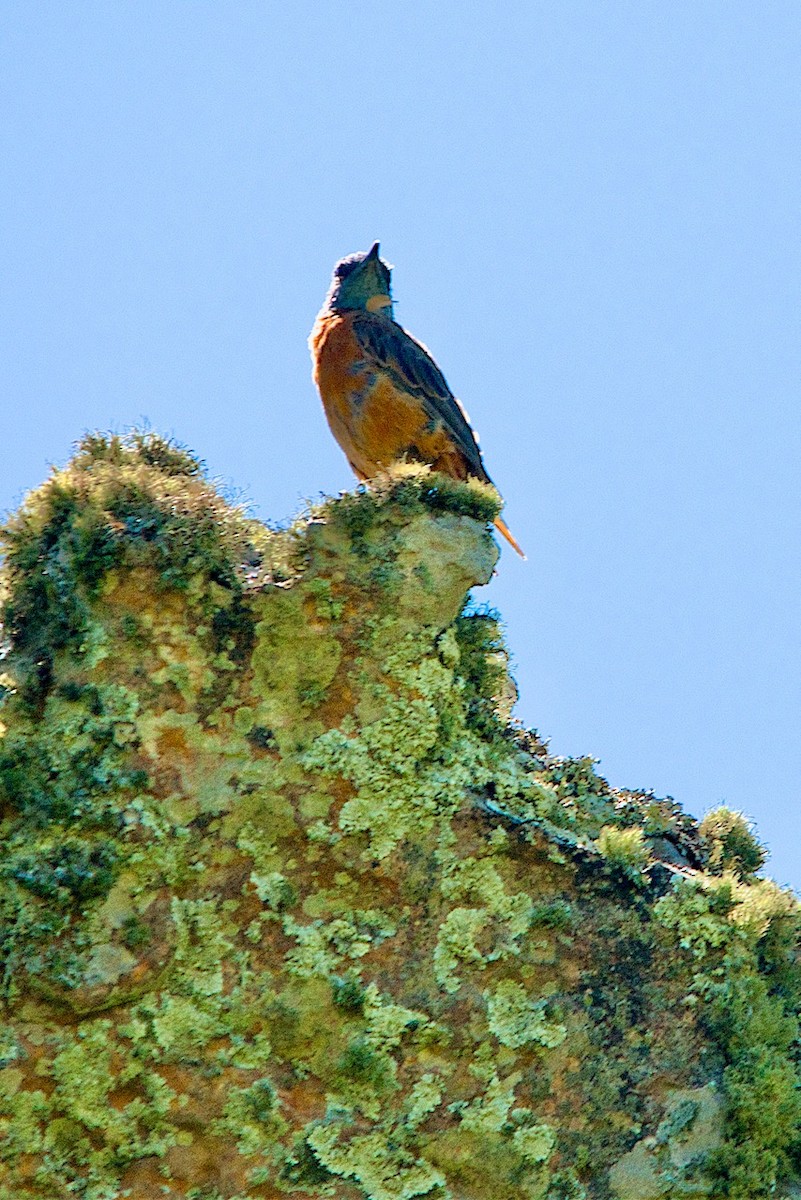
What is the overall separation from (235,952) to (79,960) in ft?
1.84

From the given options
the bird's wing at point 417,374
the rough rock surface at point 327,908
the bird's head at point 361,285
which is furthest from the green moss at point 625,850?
the bird's head at point 361,285

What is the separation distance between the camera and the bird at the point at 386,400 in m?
8.63

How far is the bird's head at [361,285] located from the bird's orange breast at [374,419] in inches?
26.4

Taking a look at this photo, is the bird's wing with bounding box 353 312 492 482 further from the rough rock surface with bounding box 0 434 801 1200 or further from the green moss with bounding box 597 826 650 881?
the green moss with bounding box 597 826 650 881

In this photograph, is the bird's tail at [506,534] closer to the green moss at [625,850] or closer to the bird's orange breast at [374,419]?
the bird's orange breast at [374,419]

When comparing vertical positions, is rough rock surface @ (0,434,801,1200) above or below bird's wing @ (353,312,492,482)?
below

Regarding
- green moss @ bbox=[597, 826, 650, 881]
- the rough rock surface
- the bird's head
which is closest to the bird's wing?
the bird's head

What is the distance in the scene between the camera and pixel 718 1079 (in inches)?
217

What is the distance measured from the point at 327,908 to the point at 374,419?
12.0 feet

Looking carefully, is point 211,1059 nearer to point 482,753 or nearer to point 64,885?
point 64,885

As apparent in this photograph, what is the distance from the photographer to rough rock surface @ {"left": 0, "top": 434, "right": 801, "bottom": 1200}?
522cm

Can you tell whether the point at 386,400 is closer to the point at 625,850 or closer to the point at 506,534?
the point at 506,534

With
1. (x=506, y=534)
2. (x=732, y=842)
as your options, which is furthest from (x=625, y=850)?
(x=506, y=534)

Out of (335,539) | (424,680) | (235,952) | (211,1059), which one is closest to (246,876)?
(235,952)
